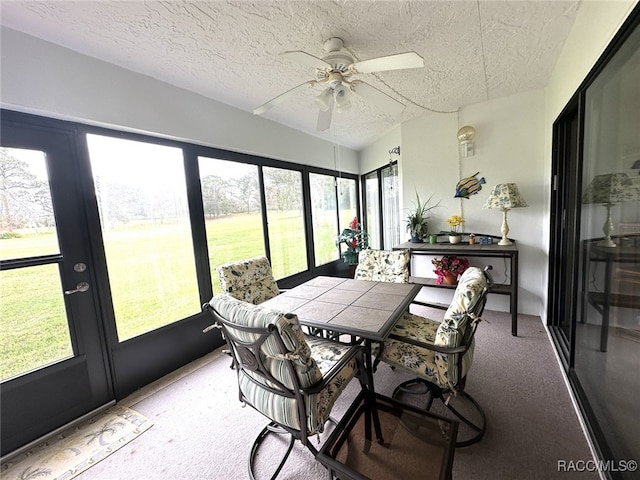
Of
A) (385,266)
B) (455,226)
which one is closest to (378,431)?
(385,266)

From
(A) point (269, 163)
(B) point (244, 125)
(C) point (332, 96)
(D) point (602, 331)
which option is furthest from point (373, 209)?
(D) point (602, 331)

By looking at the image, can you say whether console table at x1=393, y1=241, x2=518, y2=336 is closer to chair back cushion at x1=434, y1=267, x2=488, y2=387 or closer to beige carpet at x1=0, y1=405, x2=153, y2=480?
chair back cushion at x1=434, y1=267, x2=488, y2=387

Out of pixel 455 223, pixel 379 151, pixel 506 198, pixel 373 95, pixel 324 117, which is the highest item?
pixel 379 151

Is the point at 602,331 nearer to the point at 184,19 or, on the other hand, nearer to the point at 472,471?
the point at 472,471

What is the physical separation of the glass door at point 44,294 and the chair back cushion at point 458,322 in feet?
7.95

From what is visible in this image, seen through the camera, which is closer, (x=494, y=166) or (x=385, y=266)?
(x=385, y=266)

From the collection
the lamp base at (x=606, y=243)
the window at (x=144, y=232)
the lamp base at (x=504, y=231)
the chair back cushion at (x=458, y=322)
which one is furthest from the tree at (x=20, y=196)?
the lamp base at (x=504, y=231)

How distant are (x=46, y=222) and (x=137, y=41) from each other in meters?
1.35

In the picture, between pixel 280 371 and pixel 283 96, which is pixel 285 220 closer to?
pixel 283 96

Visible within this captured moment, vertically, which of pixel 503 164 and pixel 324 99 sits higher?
pixel 324 99

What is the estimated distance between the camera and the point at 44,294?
5.66ft

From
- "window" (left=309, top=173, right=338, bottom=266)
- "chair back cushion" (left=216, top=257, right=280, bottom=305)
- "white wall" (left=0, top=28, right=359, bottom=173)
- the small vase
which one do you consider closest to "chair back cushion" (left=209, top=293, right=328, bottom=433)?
"chair back cushion" (left=216, top=257, right=280, bottom=305)

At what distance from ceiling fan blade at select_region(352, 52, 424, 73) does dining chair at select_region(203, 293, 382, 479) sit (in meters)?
1.47

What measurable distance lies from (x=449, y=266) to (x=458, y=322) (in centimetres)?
199
